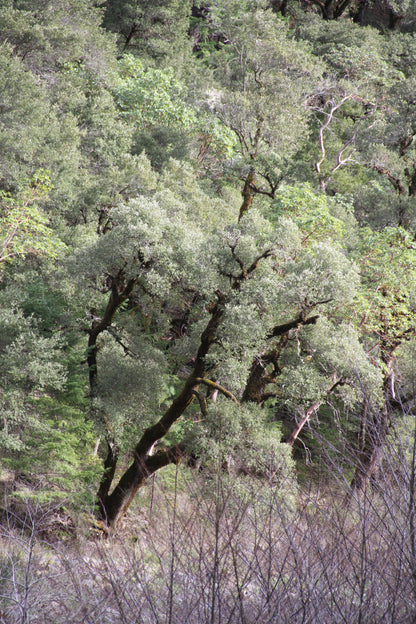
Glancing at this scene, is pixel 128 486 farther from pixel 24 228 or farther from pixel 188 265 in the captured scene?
pixel 24 228

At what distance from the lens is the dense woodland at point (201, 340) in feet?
17.8

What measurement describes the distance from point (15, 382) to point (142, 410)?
3.45m

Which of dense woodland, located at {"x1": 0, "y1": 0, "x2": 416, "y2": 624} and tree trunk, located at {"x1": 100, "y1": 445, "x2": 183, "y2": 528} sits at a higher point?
dense woodland, located at {"x1": 0, "y1": 0, "x2": 416, "y2": 624}

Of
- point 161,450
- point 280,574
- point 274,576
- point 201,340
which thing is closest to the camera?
point 280,574

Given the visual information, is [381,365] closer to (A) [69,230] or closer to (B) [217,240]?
(B) [217,240]

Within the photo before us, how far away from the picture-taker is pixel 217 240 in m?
11.9

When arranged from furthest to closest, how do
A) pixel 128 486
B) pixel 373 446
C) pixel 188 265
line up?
pixel 128 486
pixel 188 265
pixel 373 446

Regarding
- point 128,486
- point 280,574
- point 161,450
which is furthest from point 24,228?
point 280,574

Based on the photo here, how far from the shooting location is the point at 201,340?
1250 cm

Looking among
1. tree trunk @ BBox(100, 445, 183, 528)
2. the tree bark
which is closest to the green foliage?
the tree bark

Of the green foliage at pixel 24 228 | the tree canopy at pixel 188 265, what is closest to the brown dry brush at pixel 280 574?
the tree canopy at pixel 188 265

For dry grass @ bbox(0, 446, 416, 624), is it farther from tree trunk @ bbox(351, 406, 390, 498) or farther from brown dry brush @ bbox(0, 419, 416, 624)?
tree trunk @ bbox(351, 406, 390, 498)

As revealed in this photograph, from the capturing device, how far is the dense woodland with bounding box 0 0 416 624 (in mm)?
5438

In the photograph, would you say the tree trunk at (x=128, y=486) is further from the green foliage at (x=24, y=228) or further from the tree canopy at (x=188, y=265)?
the green foliage at (x=24, y=228)
